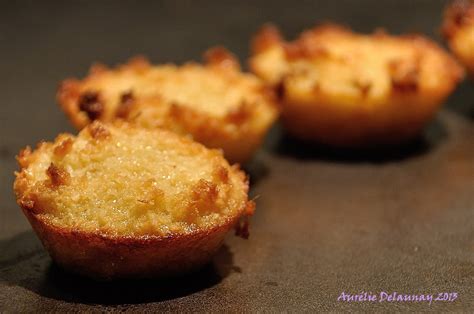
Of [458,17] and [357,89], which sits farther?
[458,17]

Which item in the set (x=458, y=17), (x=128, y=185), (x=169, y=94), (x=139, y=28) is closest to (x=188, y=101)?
(x=169, y=94)

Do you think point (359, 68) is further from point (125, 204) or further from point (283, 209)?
point (125, 204)

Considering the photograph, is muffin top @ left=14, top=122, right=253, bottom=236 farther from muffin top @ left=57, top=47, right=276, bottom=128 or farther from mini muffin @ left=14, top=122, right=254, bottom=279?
muffin top @ left=57, top=47, right=276, bottom=128

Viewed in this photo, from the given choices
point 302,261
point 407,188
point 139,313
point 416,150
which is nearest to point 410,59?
point 416,150

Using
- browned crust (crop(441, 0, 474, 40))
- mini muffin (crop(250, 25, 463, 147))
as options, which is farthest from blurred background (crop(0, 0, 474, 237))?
mini muffin (crop(250, 25, 463, 147))

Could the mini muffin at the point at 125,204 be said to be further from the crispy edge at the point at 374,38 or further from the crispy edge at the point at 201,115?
the crispy edge at the point at 374,38

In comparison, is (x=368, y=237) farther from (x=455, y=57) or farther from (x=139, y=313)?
(x=455, y=57)
